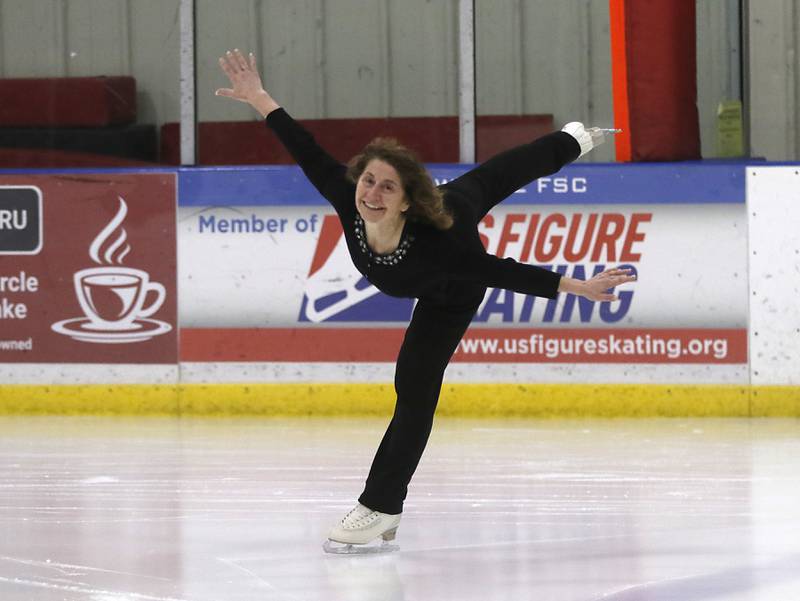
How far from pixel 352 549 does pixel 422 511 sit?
0.76 meters

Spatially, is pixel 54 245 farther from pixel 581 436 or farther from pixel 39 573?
pixel 39 573

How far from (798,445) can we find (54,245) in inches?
166

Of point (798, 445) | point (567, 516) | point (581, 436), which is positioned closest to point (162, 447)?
point (581, 436)

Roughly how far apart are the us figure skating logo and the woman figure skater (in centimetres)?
340

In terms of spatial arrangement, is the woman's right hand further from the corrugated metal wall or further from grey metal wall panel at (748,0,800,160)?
grey metal wall panel at (748,0,800,160)

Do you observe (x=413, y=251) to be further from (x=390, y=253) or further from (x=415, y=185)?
(x=415, y=185)

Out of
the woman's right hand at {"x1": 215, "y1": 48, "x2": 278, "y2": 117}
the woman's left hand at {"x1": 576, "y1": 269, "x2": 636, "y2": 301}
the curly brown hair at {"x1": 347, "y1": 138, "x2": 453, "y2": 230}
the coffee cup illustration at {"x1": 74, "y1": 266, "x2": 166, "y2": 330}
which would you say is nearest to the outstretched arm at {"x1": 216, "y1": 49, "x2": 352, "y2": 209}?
the woman's right hand at {"x1": 215, "y1": 48, "x2": 278, "y2": 117}

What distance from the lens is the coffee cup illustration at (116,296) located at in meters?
7.89

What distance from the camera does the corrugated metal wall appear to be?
857cm

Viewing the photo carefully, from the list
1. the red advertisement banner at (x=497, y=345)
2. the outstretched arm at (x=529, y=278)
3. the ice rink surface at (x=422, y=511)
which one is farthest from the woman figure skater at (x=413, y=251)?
the red advertisement banner at (x=497, y=345)

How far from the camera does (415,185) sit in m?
3.91

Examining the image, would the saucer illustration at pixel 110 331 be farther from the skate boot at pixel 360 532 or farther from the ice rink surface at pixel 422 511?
the skate boot at pixel 360 532

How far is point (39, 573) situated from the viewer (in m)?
3.84

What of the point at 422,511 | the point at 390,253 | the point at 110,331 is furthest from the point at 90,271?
the point at 390,253
